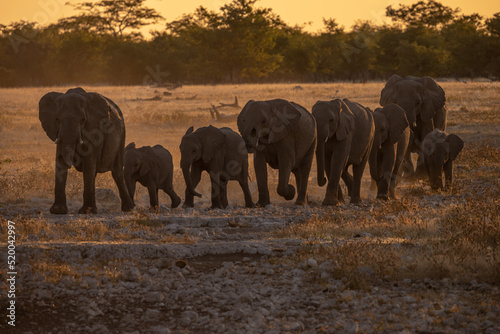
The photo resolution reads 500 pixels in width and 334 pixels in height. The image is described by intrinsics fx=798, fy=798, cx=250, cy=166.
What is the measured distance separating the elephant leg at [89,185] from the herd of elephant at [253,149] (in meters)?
0.02

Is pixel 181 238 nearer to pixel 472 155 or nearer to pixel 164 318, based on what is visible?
pixel 164 318

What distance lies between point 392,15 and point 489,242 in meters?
70.0

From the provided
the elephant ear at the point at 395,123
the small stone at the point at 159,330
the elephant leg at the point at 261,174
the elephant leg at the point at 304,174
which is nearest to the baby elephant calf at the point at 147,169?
the elephant leg at the point at 261,174

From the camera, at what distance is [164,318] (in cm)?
745

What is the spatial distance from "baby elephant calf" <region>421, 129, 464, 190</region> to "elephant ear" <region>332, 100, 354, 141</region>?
289cm

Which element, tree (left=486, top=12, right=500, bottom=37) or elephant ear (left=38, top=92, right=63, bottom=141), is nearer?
elephant ear (left=38, top=92, right=63, bottom=141)

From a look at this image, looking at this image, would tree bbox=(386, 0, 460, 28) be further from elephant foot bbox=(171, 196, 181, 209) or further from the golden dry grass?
elephant foot bbox=(171, 196, 181, 209)

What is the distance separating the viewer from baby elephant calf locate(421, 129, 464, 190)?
1659cm

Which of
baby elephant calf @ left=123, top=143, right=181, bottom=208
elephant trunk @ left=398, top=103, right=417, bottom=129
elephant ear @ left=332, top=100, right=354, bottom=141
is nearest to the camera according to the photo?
elephant ear @ left=332, top=100, right=354, bottom=141

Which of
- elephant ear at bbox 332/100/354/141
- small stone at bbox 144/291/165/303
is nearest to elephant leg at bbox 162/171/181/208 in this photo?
elephant ear at bbox 332/100/354/141

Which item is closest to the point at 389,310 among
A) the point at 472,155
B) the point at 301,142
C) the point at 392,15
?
the point at 301,142

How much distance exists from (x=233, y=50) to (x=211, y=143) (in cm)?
5768

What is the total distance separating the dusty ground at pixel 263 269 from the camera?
24.0 feet

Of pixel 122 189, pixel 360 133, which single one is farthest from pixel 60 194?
pixel 360 133
